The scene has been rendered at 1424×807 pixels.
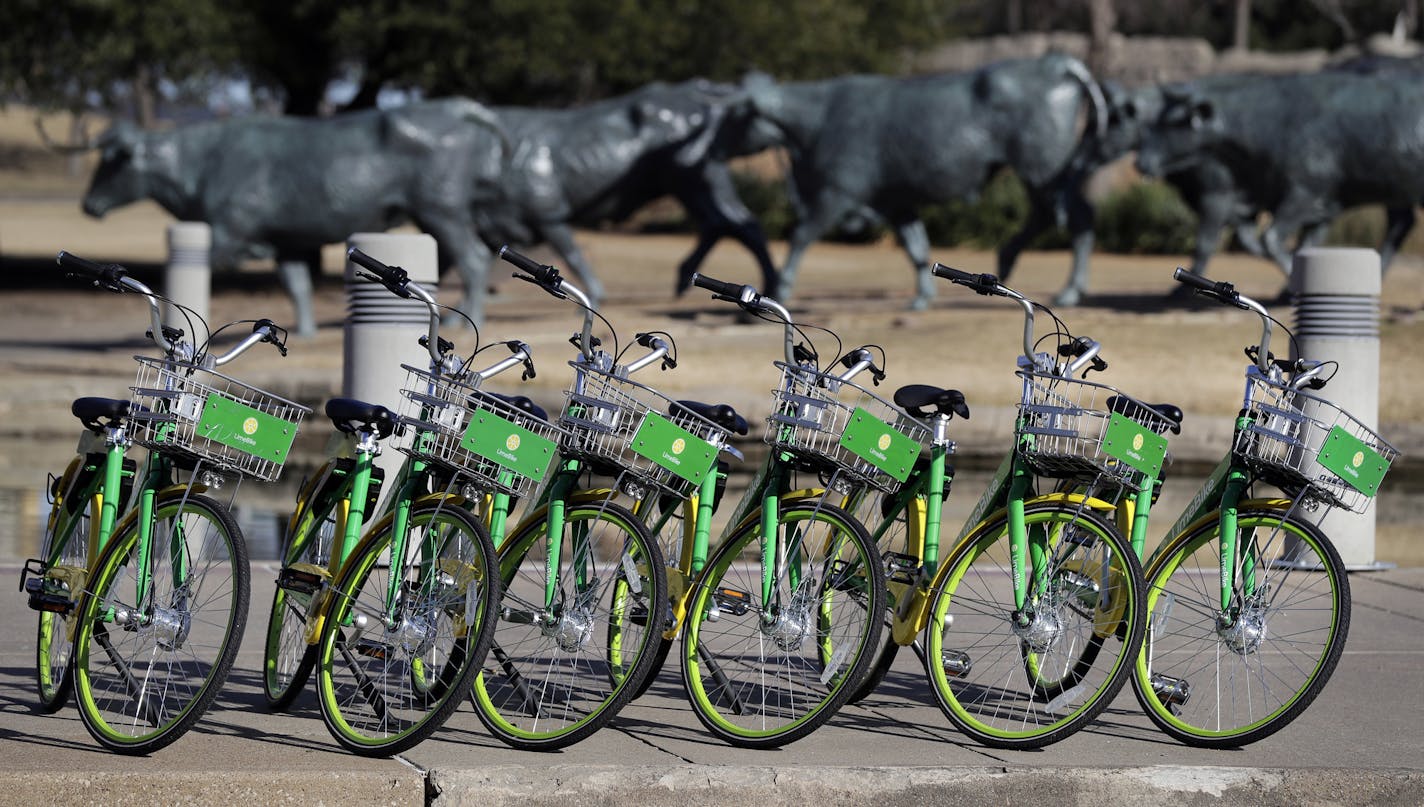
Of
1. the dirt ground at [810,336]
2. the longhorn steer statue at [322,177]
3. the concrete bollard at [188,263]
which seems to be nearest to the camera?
the dirt ground at [810,336]

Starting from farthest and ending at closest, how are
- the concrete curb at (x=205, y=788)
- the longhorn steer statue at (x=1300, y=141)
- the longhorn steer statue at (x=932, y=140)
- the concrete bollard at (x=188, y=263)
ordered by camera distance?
the longhorn steer statue at (x=932, y=140), the longhorn steer statue at (x=1300, y=141), the concrete bollard at (x=188, y=263), the concrete curb at (x=205, y=788)

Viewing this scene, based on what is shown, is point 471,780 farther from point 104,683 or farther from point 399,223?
point 399,223

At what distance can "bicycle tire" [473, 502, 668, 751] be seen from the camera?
538cm

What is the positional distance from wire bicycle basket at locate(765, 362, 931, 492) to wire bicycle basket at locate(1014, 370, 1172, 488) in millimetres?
311

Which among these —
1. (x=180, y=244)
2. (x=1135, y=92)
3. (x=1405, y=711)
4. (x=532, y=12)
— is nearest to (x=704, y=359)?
(x=180, y=244)

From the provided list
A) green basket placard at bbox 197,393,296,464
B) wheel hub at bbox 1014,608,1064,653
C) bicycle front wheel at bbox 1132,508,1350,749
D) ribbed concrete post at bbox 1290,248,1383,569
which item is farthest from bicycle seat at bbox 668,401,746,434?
ribbed concrete post at bbox 1290,248,1383,569

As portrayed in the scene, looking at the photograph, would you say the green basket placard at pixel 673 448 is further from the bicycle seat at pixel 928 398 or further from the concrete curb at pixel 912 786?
the concrete curb at pixel 912 786

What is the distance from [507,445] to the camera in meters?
5.25

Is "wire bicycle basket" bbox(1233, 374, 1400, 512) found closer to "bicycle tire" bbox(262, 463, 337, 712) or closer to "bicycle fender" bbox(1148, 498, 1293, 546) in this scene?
"bicycle fender" bbox(1148, 498, 1293, 546)

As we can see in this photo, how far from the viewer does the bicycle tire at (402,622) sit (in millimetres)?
5324

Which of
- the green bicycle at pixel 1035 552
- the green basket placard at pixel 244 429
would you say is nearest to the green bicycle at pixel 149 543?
the green basket placard at pixel 244 429

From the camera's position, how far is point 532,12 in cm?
2684

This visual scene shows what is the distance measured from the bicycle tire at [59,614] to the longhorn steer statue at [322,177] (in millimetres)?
14243

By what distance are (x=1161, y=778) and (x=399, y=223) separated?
16882mm
